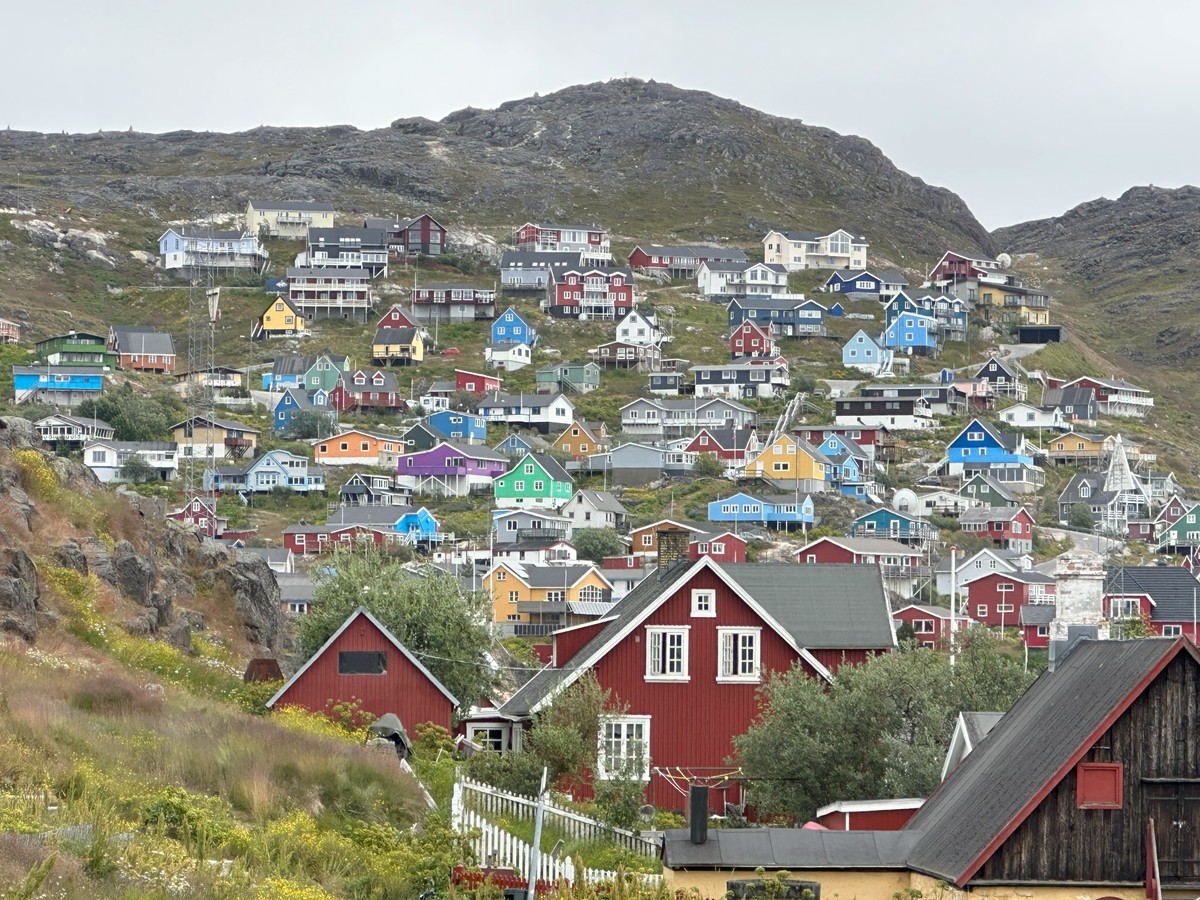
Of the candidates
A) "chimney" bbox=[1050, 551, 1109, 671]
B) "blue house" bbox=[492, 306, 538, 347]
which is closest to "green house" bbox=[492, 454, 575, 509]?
"blue house" bbox=[492, 306, 538, 347]

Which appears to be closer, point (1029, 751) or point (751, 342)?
point (1029, 751)

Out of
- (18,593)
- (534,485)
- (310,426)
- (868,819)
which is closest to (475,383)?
(310,426)

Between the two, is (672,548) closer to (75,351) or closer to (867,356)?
(75,351)

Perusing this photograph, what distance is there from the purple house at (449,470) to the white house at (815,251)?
65801 millimetres

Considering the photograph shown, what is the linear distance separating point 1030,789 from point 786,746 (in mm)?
10247

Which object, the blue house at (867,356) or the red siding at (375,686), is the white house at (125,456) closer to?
the blue house at (867,356)

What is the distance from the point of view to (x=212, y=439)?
400 ft

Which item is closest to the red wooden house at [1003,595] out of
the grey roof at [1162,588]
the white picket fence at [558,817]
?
the grey roof at [1162,588]

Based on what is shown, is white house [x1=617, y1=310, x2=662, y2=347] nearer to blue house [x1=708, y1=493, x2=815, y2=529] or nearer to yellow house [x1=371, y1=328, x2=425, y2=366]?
yellow house [x1=371, y1=328, x2=425, y2=366]

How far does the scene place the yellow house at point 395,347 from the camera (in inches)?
5704

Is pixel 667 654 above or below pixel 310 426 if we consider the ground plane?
below

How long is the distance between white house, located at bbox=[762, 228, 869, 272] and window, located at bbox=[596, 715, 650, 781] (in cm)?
15208

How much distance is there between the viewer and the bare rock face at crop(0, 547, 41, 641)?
28.5m

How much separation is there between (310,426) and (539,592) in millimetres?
38868
